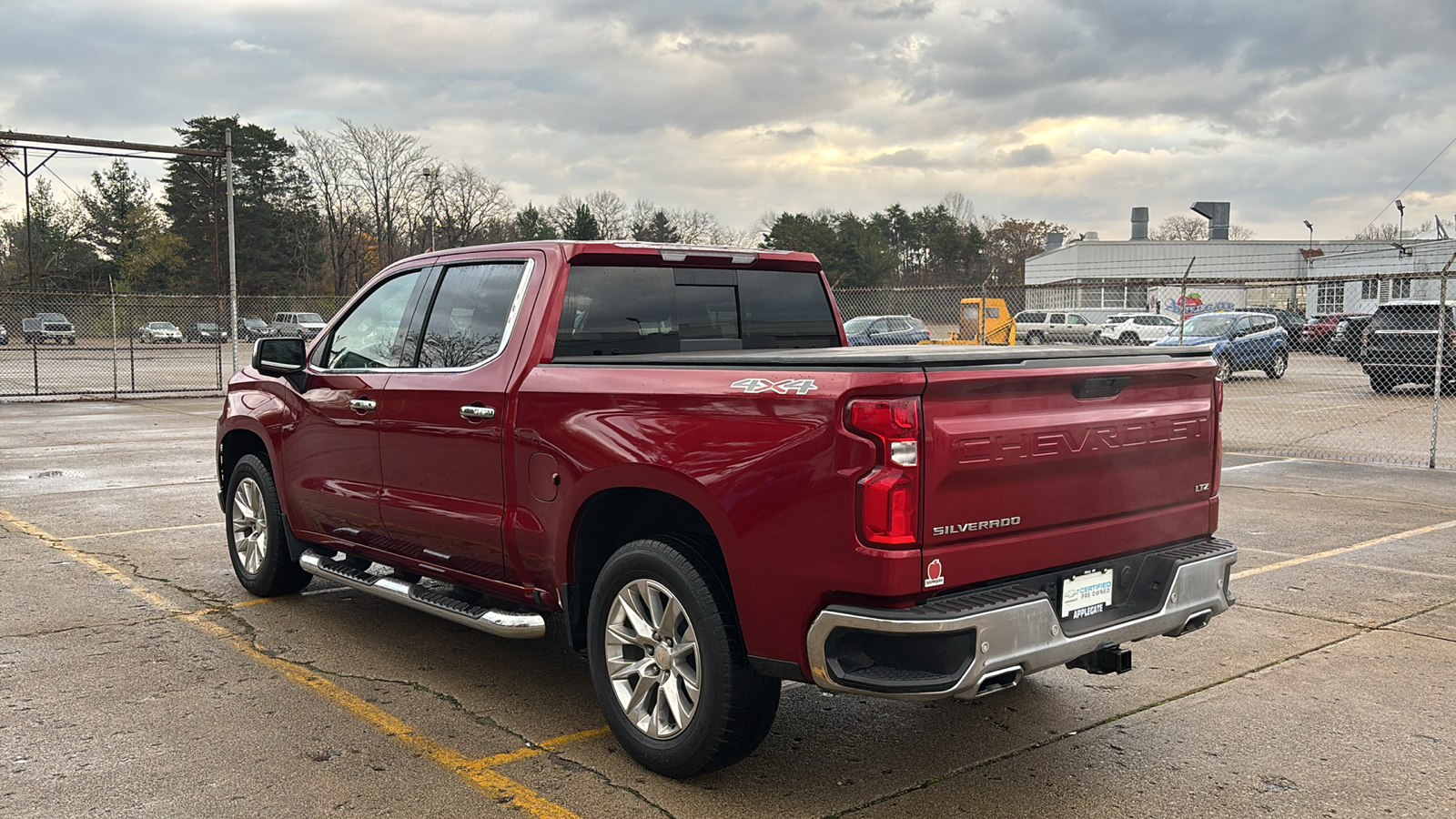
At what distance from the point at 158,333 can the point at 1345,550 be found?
170 ft

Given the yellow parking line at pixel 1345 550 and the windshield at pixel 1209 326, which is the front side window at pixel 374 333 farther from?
the windshield at pixel 1209 326

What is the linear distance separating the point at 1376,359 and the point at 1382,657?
1853 centimetres

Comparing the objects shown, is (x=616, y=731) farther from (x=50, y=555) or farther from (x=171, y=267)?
(x=171, y=267)

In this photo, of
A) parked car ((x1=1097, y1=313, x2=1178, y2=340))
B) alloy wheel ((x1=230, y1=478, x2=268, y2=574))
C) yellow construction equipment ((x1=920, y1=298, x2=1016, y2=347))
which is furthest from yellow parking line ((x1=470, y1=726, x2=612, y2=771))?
parked car ((x1=1097, y1=313, x2=1178, y2=340))

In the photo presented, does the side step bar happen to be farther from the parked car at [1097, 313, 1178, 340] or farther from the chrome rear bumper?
the parked car at [1097, 313, 1178, 340]

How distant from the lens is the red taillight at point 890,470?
326cm

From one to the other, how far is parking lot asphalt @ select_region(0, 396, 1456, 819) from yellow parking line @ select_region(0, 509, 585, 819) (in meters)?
0.02

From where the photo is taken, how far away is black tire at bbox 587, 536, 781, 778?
368 cm

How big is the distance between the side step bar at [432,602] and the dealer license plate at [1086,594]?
1998 millimetres

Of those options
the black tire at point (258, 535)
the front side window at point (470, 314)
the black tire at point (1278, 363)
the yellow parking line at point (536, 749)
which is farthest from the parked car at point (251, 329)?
the yellow parking line at point (536, 749)

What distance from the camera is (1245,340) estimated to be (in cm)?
2508

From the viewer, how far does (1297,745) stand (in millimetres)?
4266

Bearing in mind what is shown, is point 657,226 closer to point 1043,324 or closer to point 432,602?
point 1043,324

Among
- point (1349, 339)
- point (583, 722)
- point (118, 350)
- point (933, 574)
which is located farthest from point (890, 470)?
point (118, 350)
